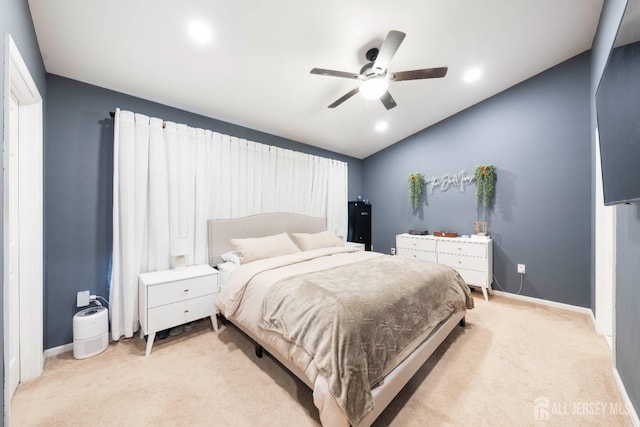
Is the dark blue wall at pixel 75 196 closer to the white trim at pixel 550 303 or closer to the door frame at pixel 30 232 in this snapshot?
the door frame at pixel 30 232

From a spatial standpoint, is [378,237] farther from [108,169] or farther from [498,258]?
[108,169]

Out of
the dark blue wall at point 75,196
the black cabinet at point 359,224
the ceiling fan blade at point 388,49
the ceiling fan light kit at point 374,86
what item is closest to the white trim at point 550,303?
the black cabinet at point 359,224

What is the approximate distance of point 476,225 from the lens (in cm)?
366

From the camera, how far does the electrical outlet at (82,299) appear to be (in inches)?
85.8

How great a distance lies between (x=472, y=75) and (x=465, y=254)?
2.40m

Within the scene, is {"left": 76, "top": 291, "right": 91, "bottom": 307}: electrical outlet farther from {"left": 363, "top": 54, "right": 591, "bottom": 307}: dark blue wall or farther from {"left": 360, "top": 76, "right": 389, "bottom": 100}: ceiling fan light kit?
{"left": 363, "top": 54, "right": 591, "bottom": 307}: dark blue wall

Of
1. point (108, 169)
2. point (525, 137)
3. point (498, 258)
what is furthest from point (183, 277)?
point (525, 137)

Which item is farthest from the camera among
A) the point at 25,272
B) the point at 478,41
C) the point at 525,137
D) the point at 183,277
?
the point at 525,137

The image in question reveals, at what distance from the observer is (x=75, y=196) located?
2.19 m

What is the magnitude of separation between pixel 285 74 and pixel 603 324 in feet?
13.5

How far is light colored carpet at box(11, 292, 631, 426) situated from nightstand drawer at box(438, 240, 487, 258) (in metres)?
1.18

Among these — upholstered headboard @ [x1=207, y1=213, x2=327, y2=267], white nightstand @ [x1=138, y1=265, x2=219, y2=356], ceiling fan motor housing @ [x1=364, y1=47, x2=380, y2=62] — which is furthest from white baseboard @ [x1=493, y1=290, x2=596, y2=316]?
white nightstand @ [x1=138, y1=265, x2=219, y2=356]

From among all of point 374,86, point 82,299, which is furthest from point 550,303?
point 82,299

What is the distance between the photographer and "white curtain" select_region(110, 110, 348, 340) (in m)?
2.28
